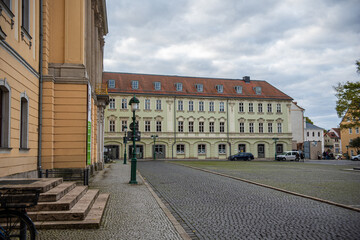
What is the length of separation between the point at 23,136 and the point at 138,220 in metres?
7.66

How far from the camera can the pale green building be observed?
60000 millimetres

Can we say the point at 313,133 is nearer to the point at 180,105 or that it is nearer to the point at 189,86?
the point at 189,86

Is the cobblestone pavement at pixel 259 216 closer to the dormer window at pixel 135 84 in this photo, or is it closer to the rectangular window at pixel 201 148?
the dormer window at pixel 135 84

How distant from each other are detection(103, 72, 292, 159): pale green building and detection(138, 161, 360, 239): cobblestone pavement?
46.8 metres

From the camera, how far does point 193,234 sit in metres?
7.45

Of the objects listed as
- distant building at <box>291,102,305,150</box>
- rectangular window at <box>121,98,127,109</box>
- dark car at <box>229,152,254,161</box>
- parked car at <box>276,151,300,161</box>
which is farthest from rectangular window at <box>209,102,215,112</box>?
distant building at <box>291,102,305,150</box>

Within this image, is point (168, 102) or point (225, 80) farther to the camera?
point (225, 80)

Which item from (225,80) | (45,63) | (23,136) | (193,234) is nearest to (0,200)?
(193,234)

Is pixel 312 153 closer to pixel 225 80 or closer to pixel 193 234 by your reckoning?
pixel 225 80

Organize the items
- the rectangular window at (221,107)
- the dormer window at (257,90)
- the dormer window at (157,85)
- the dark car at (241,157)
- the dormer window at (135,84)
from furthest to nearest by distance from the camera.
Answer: the dormer window at (257,90) < the rectangular window at (221,107) < the dormer window at (157,85) < the dormer window at (135,84) < the dark car at (241,157)

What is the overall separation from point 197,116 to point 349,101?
34.3 metres

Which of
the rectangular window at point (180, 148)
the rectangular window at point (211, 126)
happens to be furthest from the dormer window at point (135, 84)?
the rectangular window at point (211, 126)

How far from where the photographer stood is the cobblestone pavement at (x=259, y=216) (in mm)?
7426

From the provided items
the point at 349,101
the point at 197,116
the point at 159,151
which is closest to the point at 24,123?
the point at 349,101
